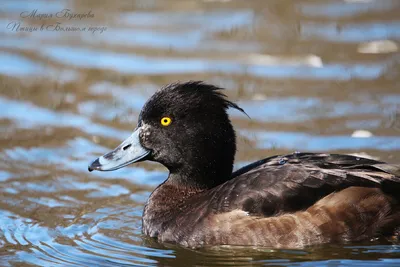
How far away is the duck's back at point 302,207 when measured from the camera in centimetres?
710

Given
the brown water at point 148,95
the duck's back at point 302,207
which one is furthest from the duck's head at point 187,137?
the brown water at point 148,95

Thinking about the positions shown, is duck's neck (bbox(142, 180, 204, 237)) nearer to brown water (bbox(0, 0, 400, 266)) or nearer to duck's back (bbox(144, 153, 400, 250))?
brown water (bbox(0, 0, 400, 266))

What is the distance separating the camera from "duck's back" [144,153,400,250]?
23.3 feet

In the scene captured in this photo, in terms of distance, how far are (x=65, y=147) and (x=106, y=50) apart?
338 centimetres

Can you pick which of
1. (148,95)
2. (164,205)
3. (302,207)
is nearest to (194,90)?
(164,205)

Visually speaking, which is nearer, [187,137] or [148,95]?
[187,137]

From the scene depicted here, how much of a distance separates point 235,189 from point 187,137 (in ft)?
2.34

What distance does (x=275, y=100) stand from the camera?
11.2 metres

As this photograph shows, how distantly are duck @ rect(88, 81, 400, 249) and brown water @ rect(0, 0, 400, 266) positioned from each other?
0.15 meters

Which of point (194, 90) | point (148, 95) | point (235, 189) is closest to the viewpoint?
point (235, 189)

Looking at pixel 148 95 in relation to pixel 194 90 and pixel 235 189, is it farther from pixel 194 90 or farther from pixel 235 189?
pixel 235 189

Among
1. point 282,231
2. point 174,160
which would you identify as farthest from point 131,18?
point 282,231

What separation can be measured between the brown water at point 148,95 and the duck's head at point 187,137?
2.21ft

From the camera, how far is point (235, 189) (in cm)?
736
